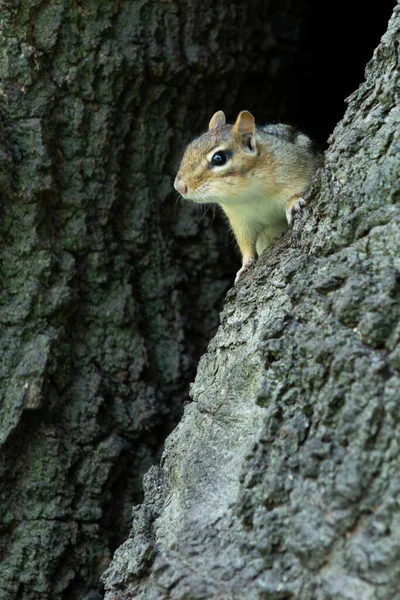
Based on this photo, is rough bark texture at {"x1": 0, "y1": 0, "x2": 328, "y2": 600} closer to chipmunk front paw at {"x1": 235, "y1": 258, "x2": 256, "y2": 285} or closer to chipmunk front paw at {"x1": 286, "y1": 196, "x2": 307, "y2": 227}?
chipmunk front paw at {"x1": 235, "y1": 258, "x2": 256, "y2": 285}

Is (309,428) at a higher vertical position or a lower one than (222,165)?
lower

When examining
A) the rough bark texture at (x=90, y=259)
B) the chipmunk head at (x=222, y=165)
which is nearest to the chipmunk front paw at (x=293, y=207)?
the chipmunk head at (x=222, y=165)

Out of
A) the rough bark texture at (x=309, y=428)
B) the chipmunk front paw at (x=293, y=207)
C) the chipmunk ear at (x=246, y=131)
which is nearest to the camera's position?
the rough bark texture at (x=309, y=428)

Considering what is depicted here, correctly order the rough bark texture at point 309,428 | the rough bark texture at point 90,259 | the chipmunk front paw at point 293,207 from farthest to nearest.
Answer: the rough bark texture at point 90,259
the chipmunk front paw at point 293,207
the rough bark texture at point 309,428

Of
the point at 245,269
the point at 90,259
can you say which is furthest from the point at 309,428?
the point at 90,259

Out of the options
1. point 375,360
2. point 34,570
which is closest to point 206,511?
point 375,360

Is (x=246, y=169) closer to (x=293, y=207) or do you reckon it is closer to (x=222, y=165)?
(x=222, y=165)

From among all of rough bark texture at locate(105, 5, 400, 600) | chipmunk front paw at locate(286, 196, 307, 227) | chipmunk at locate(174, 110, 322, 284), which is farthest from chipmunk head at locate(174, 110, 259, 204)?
rough bark texture at locate(105, 5, 400, 600)

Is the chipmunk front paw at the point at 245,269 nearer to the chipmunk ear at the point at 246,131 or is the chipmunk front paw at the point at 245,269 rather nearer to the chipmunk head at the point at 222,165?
the chipmunk head at the point at 222,165

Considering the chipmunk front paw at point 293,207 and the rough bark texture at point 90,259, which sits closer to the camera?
the chipmunk front paw at point 293,207
